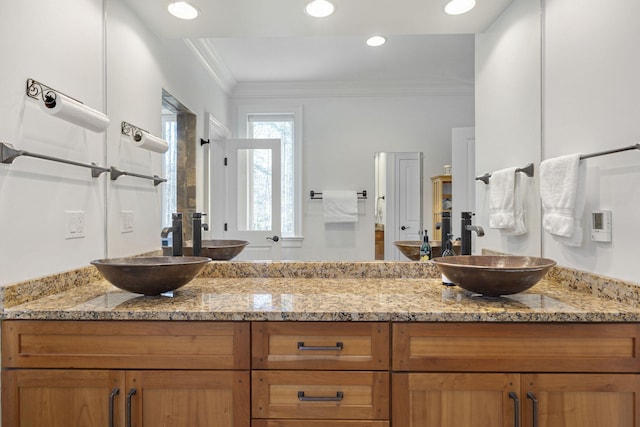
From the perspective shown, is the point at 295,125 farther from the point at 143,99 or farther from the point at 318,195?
the point at 143,99

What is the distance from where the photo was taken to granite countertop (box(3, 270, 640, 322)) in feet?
4.01

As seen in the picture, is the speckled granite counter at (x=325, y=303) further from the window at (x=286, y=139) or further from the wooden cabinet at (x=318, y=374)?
the window at (x=286, y=139)

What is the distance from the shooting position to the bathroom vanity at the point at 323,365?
3.98 feet

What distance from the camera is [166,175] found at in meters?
1.95

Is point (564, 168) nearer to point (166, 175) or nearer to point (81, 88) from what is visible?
point (166, 175)

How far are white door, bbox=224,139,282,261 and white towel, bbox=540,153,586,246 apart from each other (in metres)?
1.20

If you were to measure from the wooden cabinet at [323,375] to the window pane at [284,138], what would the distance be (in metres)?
0.74

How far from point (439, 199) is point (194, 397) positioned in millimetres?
1351

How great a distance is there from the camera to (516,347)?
122 centimetres

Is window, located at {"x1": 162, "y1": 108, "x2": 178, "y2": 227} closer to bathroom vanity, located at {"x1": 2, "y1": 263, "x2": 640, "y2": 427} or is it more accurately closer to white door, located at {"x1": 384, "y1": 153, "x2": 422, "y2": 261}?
bathroom vanity, located at {"x1": 2, "y1": 263, "x2": 640, "y2": 427}

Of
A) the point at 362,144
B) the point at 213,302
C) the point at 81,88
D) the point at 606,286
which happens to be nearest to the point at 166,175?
the point at 81,88

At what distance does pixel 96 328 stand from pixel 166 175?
2.96ft

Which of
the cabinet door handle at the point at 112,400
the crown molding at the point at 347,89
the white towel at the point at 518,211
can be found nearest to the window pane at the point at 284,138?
the crown molding at the point at 347,89

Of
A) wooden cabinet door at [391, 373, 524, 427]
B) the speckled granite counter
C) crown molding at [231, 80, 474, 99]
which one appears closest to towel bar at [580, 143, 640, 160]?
the speckled granite counter
